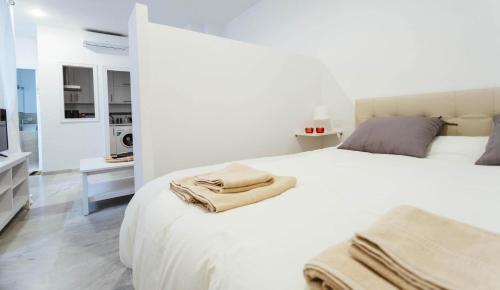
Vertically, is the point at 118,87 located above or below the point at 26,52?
below

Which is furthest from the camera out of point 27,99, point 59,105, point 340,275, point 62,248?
point 27,99

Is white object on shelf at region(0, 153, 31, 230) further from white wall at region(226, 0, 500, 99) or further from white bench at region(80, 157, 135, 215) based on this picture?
white wall at region(226, 0, 500, 99)

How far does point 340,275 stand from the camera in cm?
44

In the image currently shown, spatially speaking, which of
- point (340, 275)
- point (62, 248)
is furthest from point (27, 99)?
point (340, 275)

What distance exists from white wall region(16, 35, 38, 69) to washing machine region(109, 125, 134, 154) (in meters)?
1.94

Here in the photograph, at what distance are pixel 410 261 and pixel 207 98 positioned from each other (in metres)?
2.03

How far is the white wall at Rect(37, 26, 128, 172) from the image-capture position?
439cm

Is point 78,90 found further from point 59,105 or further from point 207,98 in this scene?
point 207,98

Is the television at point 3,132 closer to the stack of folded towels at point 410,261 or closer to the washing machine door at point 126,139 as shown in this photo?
the washing machine door at point 126,139

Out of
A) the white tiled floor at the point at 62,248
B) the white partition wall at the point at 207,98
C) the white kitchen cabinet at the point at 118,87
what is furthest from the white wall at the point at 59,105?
the white partition wall at the point at 207,98

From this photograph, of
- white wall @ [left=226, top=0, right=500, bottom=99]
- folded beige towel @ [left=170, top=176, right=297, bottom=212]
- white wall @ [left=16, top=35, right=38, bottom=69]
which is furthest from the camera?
white wall @ [left=16, top=35, right=38, bottom=69]

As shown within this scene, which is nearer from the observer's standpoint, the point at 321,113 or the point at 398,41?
the point at 398,41

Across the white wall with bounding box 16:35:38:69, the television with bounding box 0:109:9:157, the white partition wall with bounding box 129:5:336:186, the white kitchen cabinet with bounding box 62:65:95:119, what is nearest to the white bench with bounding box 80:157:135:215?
the television with bounding box 0:109:9:157

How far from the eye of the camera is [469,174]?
128cm
